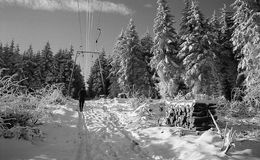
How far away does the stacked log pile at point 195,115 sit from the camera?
360 inches

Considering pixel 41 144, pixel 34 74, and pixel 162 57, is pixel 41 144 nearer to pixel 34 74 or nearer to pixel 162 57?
pixel 162 57

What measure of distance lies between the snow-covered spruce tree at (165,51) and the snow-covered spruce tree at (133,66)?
4.66 metres

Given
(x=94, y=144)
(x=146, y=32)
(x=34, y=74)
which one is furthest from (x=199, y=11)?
(x=34, y=74)

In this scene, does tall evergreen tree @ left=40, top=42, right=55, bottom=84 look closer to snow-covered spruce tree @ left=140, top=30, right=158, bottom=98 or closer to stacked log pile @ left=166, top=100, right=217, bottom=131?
snow-covered spruce tree @ left=140, top=30, right=158, bottom=98

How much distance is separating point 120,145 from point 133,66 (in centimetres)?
2520

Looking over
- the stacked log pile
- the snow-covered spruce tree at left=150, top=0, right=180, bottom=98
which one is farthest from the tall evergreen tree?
the stacked log pile

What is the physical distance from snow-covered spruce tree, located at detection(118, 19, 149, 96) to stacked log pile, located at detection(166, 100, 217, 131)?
21.2 m

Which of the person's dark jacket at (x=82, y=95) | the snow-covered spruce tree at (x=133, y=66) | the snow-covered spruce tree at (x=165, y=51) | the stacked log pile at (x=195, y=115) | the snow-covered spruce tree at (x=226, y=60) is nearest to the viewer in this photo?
the stacked log pile at (x=195, y=115)

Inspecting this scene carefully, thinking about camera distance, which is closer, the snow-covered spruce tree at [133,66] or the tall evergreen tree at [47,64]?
the snow-covered spruce tree at [133,66]

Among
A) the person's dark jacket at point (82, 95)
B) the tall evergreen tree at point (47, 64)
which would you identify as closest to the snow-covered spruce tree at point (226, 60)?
the person's dark jacket at point (82, 95)

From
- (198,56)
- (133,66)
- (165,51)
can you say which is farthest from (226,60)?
(133,66)

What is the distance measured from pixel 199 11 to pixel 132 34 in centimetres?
1029

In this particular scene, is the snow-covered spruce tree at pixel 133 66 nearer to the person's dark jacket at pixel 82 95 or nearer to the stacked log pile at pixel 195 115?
the person's dark jacket at pixel 82 95

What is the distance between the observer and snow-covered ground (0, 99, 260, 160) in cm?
598
